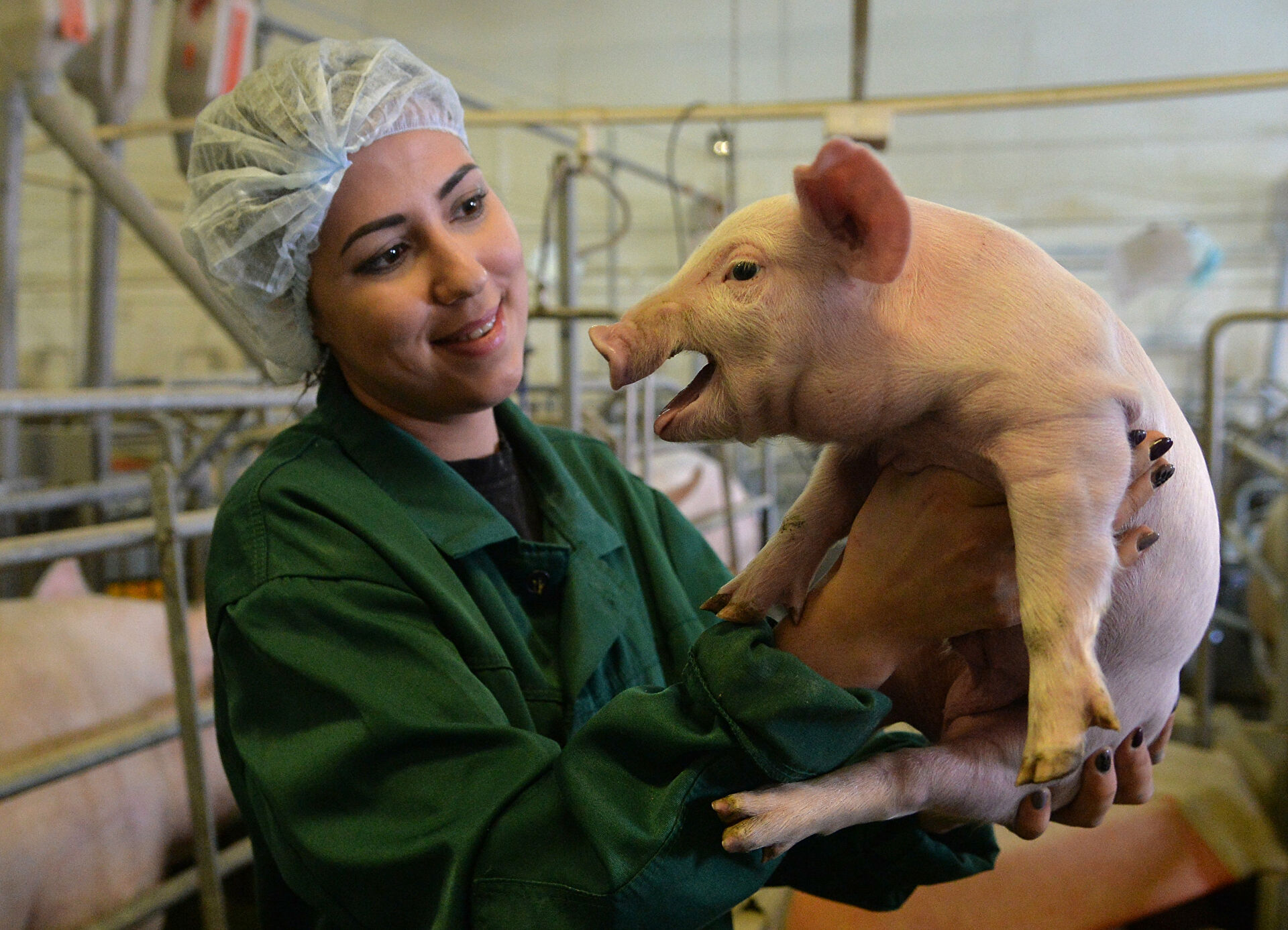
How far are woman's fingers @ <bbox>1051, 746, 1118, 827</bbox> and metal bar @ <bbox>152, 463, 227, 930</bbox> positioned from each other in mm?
1146

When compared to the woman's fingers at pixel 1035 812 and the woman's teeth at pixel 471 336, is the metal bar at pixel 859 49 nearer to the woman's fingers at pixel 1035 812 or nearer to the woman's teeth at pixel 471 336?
the woman's teeth at pixel 471 336

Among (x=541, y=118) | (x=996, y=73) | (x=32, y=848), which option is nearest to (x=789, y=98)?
(x=996, y=73)

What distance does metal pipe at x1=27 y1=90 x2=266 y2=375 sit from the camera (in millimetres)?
1937

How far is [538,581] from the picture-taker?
997mm

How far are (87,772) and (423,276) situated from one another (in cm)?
130

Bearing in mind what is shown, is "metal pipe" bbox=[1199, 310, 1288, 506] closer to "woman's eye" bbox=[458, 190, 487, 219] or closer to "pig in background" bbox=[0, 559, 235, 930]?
"woman's eye" bbox=[458, 190, 487, 219]

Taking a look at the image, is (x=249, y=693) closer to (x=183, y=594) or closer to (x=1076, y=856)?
(x=183, y=594)

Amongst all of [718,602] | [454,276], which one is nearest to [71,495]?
[454,276]

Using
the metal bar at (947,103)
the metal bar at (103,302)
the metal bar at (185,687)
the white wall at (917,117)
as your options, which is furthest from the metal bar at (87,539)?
the white wall at (917,117)

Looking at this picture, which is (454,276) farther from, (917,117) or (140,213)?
(917,117)

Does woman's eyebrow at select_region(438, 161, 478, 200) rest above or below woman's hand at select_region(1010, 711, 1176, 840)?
above

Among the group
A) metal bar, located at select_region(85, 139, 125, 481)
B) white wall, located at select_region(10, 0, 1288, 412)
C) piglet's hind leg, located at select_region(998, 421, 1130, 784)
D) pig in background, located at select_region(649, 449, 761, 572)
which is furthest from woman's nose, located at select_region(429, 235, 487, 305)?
white wall, located at select_region(10, 0, 1288, 412)

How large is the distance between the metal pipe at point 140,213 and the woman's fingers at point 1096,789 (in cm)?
164

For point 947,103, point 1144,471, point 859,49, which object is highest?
point 859,49
